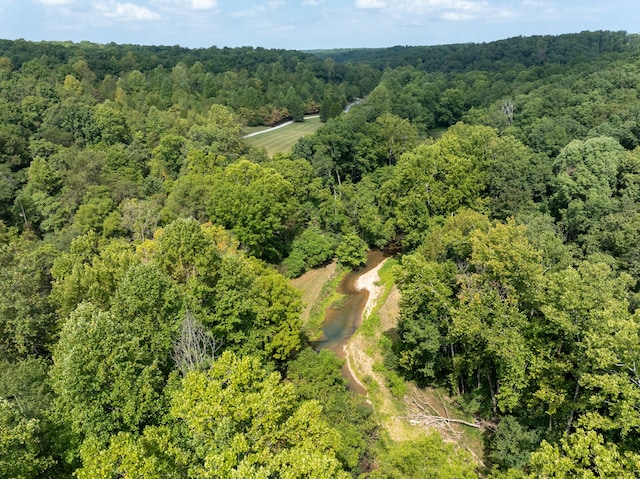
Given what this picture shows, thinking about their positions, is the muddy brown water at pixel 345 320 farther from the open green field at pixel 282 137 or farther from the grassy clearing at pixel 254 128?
the grassy clearing at pixel 254 128

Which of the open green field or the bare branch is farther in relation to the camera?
the open green field

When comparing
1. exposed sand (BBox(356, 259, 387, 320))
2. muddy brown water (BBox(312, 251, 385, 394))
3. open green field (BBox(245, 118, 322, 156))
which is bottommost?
muddy brown water (BBox(312, 251, 385, 394))

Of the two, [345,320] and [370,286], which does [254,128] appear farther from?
[345,320]

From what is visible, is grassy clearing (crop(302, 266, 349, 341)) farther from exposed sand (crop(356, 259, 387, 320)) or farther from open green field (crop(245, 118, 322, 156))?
open green field (crop(245, 118, 322, 156))

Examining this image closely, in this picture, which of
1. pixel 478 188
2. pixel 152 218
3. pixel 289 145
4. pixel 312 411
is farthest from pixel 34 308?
pixel 289 145

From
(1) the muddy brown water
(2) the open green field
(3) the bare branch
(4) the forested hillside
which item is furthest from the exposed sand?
(2) the open green field

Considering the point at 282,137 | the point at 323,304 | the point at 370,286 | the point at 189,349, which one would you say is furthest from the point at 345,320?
the point at 282,137

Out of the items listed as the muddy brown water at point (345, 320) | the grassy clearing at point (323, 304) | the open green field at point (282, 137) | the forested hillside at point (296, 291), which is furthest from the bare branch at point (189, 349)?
the open green field at point (282, 137)

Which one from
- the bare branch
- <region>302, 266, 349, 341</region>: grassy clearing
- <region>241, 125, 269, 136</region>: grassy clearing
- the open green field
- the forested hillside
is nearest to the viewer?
the forested hillside
